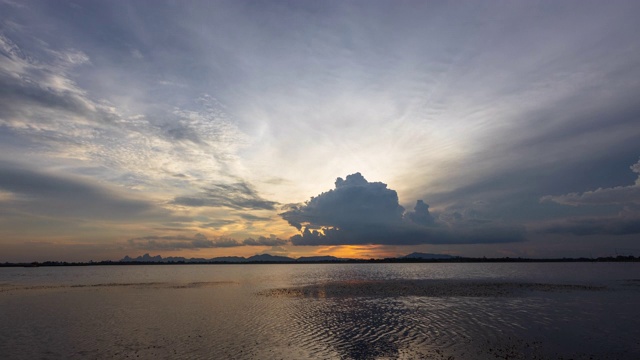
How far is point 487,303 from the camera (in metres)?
57.2

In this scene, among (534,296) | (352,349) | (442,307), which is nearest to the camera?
(352,349)

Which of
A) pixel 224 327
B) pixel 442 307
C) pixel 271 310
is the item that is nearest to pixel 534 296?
pixel 442 307

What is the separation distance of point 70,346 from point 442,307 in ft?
152

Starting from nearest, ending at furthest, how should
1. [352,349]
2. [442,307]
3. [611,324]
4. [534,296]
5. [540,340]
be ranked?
[352,349] → [540,340] → [611,324] → [442,307] → [534,296]

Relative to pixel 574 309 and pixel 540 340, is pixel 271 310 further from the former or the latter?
pixel 574 309

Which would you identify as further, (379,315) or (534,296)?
(534,296)

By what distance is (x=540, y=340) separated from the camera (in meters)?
33.0

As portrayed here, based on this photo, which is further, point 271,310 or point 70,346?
point 271,310

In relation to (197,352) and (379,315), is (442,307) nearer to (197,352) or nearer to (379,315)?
(379,315)

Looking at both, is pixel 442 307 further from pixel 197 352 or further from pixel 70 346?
pixel 70 346

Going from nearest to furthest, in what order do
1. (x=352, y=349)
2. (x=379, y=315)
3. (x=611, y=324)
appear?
(x=352, y=349), (x=611, y=324), (x=379, y=315)

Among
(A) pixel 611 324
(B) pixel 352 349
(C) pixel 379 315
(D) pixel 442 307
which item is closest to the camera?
(B) pixel 352 349

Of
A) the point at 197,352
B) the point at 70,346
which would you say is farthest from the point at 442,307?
the point at 70,346

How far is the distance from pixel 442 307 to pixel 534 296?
25724mm
